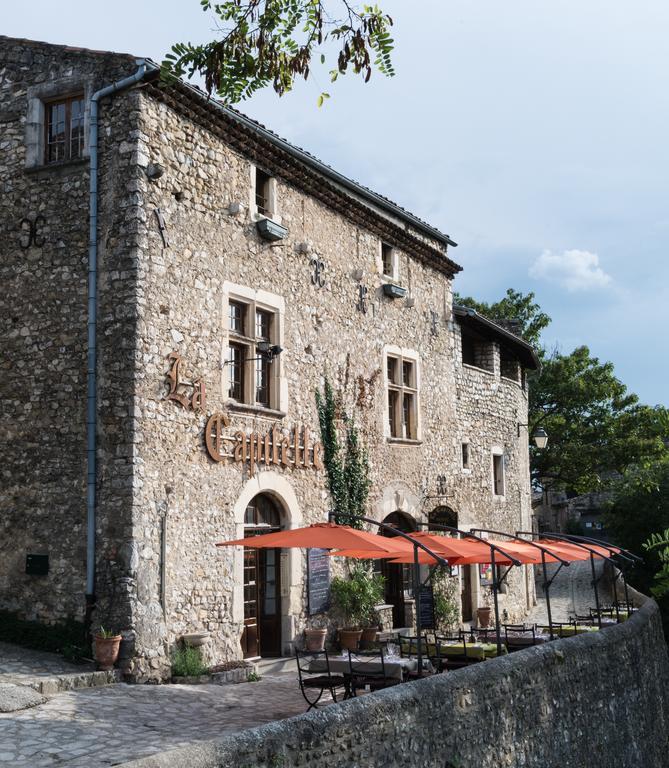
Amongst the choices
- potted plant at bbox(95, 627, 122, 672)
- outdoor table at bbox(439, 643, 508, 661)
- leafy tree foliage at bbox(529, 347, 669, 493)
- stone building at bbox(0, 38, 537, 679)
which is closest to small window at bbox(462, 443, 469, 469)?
stone building at bbox(0, 38, 537, 679)

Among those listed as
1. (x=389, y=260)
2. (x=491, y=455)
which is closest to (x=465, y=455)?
(x=491, y=455)

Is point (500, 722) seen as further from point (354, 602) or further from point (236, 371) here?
point (354, 602)

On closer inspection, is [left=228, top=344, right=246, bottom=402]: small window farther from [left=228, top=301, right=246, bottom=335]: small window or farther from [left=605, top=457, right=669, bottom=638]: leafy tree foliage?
[left=605, top=457, right=669, bottom=638]: leafy tree foliage

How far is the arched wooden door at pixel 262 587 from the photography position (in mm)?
12586

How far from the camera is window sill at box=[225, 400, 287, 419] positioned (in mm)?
12281

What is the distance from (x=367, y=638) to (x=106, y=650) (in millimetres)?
5360

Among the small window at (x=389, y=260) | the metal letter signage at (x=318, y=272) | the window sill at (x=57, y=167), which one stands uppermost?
the small window at (x=389, y=260)

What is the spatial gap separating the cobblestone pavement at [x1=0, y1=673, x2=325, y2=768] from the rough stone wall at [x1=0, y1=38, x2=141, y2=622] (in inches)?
67.6

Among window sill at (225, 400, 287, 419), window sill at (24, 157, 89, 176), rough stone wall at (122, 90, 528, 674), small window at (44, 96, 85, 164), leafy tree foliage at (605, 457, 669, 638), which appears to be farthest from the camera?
leafy tree foliage at (605, 457, 669, 638)

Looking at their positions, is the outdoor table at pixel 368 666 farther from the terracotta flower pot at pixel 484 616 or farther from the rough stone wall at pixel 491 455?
the terracotta flower pot at pixel 484 616

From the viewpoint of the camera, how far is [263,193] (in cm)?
1375

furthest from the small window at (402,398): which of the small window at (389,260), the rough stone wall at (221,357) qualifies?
the small window at (389,260)

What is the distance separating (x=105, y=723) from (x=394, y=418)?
378 inches

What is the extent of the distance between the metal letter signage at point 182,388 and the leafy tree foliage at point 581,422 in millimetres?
22264
